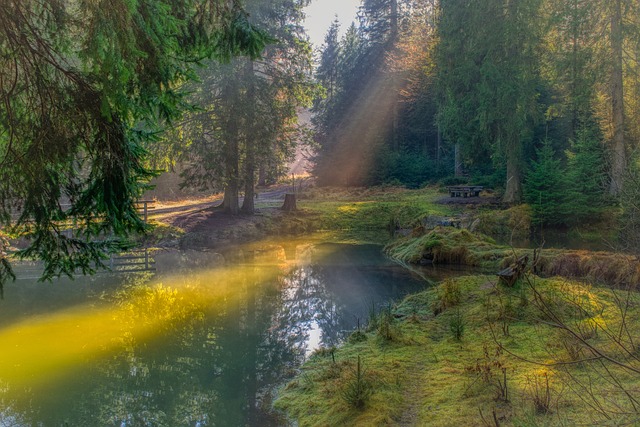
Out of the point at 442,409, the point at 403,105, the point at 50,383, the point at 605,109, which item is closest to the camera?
the point at 442,409

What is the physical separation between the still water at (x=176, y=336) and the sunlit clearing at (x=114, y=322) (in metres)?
0.03

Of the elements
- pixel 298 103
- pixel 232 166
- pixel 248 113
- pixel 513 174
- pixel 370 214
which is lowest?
pixel 370 214

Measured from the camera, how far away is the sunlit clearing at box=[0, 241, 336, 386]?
8102 millimetres

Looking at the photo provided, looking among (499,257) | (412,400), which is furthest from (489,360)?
(499,257)

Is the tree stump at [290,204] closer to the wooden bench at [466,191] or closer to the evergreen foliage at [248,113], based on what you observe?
the evergreen foliage at [248,113]

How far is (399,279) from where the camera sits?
13.3 meters

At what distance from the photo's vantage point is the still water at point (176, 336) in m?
6.45

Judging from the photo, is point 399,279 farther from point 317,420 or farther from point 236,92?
point 236,92

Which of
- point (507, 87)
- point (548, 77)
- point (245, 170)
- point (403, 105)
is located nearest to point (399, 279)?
point (245, 170)

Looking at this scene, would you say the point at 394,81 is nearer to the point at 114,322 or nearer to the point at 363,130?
the point at 363,130

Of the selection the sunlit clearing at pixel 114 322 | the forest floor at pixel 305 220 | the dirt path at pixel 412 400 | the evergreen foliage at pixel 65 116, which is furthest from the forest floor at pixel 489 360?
the forest floor at pixel 305 220

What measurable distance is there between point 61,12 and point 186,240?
1629 cm

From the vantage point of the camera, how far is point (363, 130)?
37656 millimetres

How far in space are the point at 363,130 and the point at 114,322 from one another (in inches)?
1165
